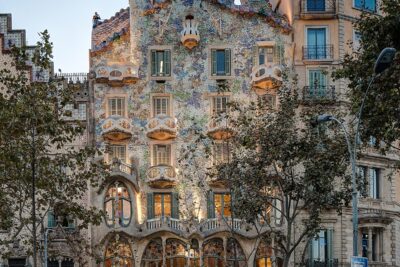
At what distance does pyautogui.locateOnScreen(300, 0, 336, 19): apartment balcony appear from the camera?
61938 millimetres

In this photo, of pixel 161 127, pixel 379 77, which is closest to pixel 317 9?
pixel 161 127

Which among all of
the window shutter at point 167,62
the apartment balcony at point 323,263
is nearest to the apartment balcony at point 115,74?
the window shutter at point 167,62

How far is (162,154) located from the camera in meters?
60.9

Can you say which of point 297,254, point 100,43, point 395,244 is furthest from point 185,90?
point 395,244

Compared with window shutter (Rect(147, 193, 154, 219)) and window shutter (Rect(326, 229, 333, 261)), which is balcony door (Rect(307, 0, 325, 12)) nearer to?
window shutter (Rect(326, 229, 333, 261))

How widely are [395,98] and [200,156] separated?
68.5 ft

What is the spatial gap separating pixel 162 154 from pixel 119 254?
668 centimetres

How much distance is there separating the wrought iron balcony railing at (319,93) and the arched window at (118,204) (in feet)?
40.2

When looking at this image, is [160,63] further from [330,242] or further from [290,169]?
[290,169]

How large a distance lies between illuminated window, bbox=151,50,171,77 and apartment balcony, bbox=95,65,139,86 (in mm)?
1486

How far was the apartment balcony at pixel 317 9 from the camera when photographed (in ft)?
203

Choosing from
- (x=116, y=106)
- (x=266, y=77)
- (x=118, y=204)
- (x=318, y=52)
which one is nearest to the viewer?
(x=118, y=204)

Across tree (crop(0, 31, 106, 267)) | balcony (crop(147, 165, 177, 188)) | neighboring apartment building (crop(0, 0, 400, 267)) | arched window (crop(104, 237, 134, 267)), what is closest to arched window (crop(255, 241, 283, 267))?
Answer: neighboring apartment building (crop(0, 0, 400, 267))

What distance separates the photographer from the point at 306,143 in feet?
151
